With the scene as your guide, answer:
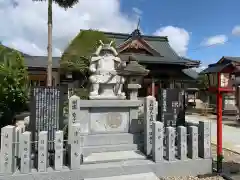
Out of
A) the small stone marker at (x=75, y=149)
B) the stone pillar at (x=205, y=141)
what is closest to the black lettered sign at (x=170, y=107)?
the stone pillar at (x=205, y=141)

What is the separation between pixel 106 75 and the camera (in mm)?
7711

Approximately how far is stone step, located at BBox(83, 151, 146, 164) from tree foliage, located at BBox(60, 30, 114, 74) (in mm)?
10537

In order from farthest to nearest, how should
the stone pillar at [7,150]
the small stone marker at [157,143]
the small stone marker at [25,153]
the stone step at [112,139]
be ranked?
1. the stone step at [112,139]
2. the small stone marker at [157,143]
3. the small stone marker at [25,153]
4. the stone pillar at [7,150]

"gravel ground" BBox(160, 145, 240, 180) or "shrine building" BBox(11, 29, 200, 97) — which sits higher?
"shrine building" BBox(11, 29, 200, 97)

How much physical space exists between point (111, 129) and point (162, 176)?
2065 millimetres

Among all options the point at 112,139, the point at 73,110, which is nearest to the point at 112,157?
the point at 112,139

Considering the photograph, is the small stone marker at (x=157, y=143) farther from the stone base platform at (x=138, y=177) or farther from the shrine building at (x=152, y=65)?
A: the shrine building at (x=152, y=65)

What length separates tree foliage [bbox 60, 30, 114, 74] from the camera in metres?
16.3

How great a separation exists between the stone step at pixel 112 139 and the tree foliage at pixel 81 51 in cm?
997

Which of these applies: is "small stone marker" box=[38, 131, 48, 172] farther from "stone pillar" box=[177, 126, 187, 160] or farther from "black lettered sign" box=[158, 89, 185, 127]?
"black lettered sign" box=[158, 89, 185, 127]

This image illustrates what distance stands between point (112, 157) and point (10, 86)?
9.22 metres

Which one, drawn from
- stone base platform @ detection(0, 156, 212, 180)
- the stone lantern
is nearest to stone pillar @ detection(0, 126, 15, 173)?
stone base platform @ detection(0, 156, 212, 180)

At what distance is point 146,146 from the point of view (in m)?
6.35

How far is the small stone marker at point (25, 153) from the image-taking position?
200 inches
